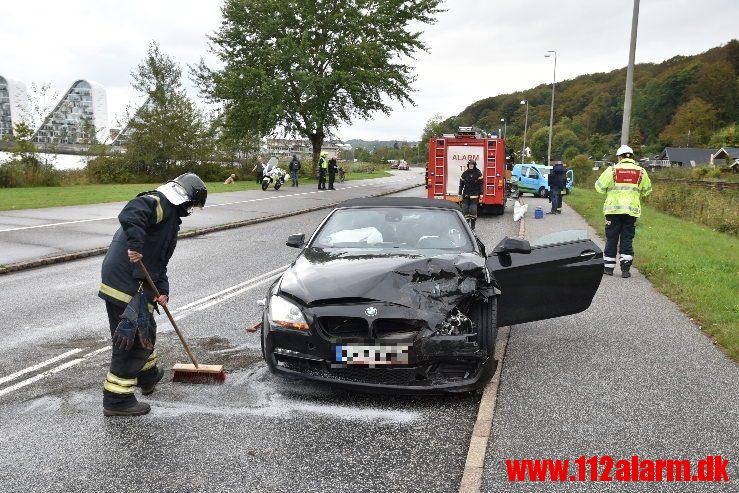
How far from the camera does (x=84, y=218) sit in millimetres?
16234

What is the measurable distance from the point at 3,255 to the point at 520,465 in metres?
10.2

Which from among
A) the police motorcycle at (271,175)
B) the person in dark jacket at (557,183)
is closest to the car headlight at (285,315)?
the person in dark jacket at (557,183)

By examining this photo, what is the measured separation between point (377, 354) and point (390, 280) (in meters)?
0.62

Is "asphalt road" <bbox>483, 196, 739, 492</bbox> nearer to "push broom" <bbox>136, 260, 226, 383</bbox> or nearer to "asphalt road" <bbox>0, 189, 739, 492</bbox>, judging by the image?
Answer: "asphalt road" <bbox>0, 189, 739, 492</bbox>

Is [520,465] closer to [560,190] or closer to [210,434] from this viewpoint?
[210,434]

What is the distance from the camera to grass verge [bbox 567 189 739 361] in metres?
6.80

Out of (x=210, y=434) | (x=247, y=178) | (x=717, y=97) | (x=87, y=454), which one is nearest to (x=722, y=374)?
(x=210, y=434)

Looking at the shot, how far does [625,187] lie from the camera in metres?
9.45

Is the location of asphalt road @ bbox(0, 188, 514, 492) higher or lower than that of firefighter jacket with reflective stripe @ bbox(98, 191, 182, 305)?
lower

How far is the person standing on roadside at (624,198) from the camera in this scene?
9.42 meters

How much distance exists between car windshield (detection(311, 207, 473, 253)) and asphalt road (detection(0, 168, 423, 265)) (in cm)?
677

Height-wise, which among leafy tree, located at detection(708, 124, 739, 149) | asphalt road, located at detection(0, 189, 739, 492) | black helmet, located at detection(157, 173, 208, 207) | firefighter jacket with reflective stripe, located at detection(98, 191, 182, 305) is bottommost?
leafy tree, located at detection(708, 124, 739, 149)

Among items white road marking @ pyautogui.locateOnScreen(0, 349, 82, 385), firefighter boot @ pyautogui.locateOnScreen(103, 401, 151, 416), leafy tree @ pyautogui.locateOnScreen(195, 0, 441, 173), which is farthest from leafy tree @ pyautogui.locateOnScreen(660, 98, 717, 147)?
firefighter boot @ pyautogui.locateOnScreen(103, 401, 151, 416)

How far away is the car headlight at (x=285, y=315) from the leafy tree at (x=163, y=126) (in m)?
33.4
